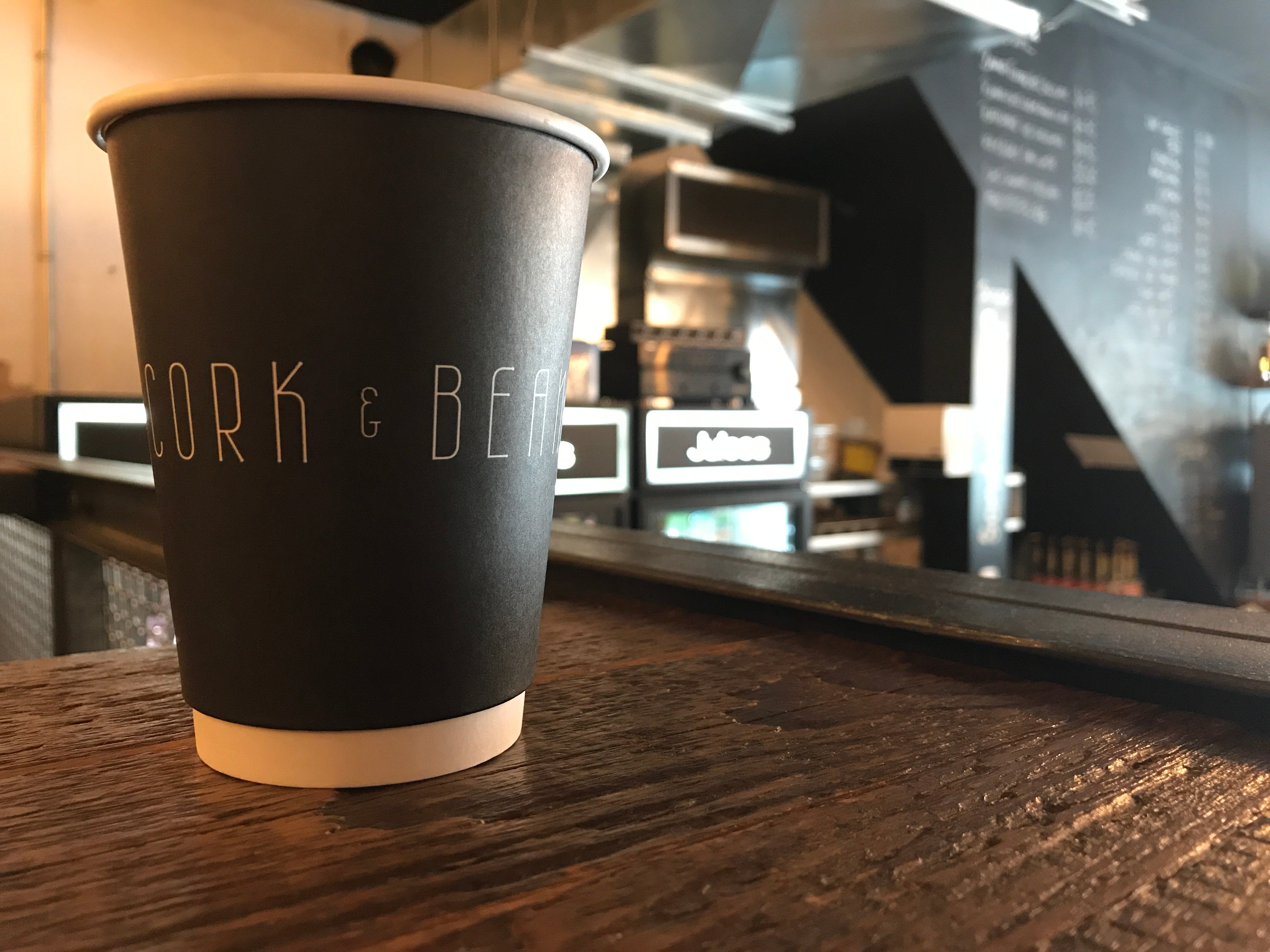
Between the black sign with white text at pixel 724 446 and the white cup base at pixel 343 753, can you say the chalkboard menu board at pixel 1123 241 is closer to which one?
the black sign with white text at pixel 724 446

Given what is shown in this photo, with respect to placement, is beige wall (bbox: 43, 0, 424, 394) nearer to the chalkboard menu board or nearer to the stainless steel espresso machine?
the stainless steel espresso machine

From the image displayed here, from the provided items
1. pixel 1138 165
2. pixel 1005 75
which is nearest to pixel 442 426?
pixel 1005 75

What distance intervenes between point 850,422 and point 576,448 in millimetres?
1731

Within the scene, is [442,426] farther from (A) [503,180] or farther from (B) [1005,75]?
(B) [1005,75]

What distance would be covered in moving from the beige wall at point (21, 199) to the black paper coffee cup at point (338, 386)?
101 inches

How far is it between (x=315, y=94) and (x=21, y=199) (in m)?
2.69

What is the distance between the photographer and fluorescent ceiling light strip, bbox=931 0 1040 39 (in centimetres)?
198

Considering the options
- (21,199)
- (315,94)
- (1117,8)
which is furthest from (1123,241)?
(315,94)

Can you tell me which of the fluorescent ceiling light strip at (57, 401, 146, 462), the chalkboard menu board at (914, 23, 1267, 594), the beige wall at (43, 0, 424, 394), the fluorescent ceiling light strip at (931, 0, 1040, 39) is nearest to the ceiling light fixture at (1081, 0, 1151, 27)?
the fluorescent ceiling light strip at (931, 0, 1040, 39)

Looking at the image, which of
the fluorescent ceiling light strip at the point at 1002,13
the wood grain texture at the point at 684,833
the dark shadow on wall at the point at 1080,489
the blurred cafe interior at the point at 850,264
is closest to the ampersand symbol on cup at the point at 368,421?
the wood grain texture at the point at 684,833

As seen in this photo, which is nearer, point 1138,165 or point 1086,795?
point 1086,795

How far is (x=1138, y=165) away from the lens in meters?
3.60

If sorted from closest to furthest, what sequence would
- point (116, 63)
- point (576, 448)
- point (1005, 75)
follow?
point (576, 448) < point (116, 63) < point (1005, 75)

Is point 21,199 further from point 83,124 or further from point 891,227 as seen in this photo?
point 891,227
